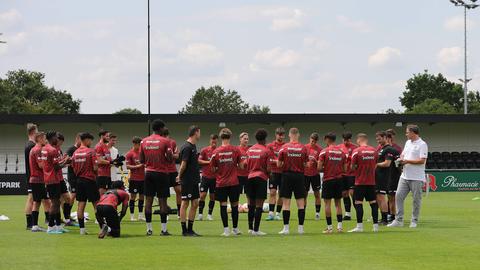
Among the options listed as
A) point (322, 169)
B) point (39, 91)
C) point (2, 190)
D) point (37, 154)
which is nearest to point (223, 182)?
point (322, 169)

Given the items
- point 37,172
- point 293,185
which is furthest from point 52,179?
point 293,185

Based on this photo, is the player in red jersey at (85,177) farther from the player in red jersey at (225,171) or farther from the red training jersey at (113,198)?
the player in red jersey at (225,171)

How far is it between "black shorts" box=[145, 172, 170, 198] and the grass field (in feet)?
2.95

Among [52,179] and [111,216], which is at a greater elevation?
[52,179]

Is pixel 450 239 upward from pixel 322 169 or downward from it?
downward

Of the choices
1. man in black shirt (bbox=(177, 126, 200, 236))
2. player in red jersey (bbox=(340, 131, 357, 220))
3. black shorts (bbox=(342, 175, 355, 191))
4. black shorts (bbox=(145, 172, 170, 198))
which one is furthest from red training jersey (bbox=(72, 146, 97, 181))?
black shorts (bbox=(342, 175, 355, 191))

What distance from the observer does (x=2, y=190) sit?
37.9 metres

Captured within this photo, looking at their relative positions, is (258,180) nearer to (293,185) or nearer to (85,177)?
(293,185)

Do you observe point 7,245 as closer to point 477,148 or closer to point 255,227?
point 255,227

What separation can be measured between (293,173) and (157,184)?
2.63m

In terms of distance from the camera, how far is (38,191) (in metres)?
17.8

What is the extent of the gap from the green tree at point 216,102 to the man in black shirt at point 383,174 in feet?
437

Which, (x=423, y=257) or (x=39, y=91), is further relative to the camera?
(x=39, y=91)

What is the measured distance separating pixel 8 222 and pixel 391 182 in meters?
8.97
